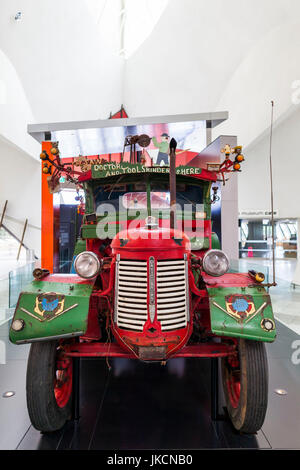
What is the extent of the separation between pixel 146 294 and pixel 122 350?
0.50m

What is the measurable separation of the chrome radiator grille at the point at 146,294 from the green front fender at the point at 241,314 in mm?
216

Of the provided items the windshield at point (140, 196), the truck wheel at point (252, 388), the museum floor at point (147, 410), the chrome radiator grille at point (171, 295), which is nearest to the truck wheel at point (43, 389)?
the museum floor at point (147, 410)

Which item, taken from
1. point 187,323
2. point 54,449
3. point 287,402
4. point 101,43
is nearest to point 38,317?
point 54,449

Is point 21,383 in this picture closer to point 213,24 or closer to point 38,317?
point 38,317

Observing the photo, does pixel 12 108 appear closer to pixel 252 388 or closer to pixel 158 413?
pixel 158 413

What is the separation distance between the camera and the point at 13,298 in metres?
5.09

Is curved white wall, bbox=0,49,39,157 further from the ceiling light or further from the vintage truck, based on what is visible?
the vintage truck

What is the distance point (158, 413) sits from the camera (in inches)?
90.9

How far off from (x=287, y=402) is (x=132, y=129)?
5.35m

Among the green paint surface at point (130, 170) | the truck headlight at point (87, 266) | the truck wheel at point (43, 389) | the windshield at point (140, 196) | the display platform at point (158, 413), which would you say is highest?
the green paint surface at point (130, 170)

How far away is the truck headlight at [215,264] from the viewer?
2062 mm

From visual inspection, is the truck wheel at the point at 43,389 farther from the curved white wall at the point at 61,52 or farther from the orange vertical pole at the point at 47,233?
the curved white wall at the point at 61,52

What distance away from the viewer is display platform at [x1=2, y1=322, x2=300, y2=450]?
6.54 feet

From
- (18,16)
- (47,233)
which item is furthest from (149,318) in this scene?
(18,16)
